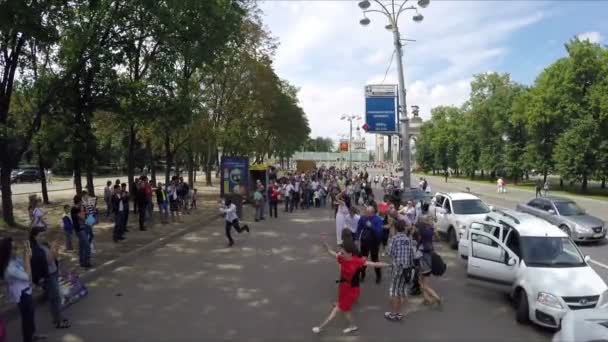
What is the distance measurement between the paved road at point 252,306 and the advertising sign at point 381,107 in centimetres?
1054

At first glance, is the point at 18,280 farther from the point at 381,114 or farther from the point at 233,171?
the point at 233,171

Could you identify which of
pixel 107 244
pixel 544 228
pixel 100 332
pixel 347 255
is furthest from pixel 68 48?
pixel 544 228

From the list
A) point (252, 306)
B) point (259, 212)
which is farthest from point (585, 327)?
point (259, 212)

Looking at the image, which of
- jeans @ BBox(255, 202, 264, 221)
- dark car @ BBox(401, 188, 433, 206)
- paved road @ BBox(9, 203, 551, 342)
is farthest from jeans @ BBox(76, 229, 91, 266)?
dark car @ BBox(401, 188, 433, 206)

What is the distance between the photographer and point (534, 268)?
303 inches

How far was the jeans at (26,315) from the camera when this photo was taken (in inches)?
244

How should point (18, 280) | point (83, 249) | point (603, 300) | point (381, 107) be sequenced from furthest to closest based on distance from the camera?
point (381, 107) < point (83, 249) < point (603, 300) < point (18, 280)

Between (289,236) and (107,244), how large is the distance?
608 centimetres

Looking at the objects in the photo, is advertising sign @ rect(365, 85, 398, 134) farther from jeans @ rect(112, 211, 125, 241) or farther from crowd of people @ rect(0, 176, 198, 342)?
jeans @ rect(112, 211, 125, 241)

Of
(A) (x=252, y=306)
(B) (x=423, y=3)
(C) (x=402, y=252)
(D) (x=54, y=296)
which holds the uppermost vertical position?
(B) (x=423, y=3)

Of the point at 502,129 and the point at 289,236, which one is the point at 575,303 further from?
the point at 502,129

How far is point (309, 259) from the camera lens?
1256 cm

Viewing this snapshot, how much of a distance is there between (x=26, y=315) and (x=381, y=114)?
18515 millimetres

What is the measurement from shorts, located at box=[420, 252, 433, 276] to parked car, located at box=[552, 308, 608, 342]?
146 inches
